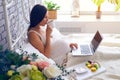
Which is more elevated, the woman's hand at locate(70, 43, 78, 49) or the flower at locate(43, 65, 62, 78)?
the flower at locate(43, 65, 62, 78)

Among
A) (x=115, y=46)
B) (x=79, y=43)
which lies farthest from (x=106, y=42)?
(x=79, y=43)

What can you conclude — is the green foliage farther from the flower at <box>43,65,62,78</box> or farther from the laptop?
the flower at <box>43,65,62,78</box>

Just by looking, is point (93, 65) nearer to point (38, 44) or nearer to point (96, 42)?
point (96, 42)

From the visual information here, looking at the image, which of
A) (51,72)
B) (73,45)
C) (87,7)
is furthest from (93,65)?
(87,7)

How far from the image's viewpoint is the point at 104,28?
9.04ft

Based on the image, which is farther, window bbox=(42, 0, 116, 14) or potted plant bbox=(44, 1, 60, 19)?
window bbox=(42, 0, 116, 14)

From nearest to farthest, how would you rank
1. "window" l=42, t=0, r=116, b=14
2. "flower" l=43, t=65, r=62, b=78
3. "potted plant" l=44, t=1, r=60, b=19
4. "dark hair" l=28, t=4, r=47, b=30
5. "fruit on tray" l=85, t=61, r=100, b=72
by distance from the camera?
"flower" l=43, t=65, r=62, b=78, "fruit on tray" l=85, t=61, r=100, b=72, "dark hair" l=28, t=4, r=47, b=30, "potted plant" l=44, t=1, r=60, b=19, "window" l=42, t=0, r=116, b=14

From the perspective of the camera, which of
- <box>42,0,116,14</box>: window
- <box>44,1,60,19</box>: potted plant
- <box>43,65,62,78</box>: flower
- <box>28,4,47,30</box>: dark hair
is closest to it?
<box>43,65,62,78</box>: flower

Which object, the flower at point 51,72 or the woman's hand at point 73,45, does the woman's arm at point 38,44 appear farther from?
the flower at point 51,72

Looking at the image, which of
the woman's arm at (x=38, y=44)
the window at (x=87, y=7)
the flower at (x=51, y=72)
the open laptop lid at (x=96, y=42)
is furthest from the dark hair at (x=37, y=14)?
the window at (x=87, y=7)

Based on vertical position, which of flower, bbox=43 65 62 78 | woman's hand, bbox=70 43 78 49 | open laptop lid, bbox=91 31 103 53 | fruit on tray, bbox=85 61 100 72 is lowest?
woman's hand, bbox=70 43 78 49

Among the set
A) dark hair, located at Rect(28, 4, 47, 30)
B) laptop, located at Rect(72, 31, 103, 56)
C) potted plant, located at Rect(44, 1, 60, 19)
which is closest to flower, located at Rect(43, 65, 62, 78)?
laptop, located at Rect(72, 31, 103, 56)

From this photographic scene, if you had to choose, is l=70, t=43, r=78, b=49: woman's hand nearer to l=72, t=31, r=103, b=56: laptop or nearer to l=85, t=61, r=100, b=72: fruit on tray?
l=72, t=31, r=103, b=56: laptop

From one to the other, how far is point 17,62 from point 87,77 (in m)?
0.55
